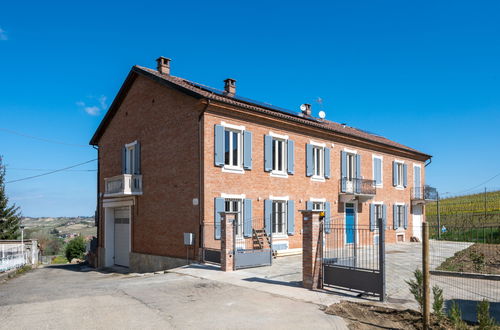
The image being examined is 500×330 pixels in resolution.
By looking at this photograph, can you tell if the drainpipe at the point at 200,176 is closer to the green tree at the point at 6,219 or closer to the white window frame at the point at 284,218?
the white window frame at the point at 284,218

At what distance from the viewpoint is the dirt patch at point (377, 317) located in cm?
694

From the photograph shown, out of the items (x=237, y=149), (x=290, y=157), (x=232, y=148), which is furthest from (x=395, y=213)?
(x=232, y=148)

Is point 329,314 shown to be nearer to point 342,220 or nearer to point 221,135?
point 221,135

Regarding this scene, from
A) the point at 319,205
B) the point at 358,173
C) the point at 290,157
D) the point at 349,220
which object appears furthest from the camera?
the point at 358,173

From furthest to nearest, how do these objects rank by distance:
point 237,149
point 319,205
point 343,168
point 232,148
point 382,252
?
1. point 343,168
2. point 319,205
3. point 237,149
4. point 232,148
5. point 382,252

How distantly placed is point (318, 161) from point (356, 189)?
3.37 metres

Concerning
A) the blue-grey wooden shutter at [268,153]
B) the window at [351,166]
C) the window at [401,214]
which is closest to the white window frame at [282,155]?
the blue-grey wooden shutter at [268,153]

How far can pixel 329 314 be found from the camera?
778cm

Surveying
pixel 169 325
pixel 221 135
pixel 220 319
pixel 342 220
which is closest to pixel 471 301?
pixel 220 319

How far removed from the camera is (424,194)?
28625mm

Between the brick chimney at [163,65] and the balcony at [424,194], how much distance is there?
61.8ft

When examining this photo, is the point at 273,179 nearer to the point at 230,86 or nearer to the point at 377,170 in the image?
the point at 230,86

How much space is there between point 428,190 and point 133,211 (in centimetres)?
2059

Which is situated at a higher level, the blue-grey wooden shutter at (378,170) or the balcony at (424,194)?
the blue-grey wooden shutter at (378,170)
